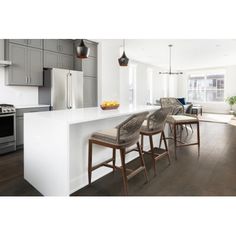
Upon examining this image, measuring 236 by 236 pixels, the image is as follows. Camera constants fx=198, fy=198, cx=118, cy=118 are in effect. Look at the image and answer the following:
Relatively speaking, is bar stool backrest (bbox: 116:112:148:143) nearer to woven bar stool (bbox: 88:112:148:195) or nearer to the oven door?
woven bar stool (bbox: 88:112:148:195)

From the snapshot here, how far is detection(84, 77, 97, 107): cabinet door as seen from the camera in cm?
508

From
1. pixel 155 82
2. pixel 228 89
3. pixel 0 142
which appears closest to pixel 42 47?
pixel 0 142

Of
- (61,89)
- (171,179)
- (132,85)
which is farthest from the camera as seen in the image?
(132,85)

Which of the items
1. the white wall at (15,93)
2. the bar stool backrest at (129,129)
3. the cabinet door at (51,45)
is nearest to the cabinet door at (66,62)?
the cabinet door at (51,45)

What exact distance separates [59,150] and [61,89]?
271 centimetres

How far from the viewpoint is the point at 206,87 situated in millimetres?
11164

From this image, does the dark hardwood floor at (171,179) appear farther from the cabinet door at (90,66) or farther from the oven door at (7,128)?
the cabinet door at (90,66)

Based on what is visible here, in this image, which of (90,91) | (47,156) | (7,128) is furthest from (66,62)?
(47,156)

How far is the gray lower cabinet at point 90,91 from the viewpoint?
16.7 feet

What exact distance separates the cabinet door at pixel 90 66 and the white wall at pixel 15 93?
1.27 metres

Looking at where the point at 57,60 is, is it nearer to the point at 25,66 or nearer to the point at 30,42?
the point at 30,42

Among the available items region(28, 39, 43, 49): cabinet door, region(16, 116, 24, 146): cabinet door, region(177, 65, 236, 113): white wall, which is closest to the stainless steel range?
region(16, 116, 24, 146): cabinet door

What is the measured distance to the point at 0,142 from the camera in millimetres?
3457
